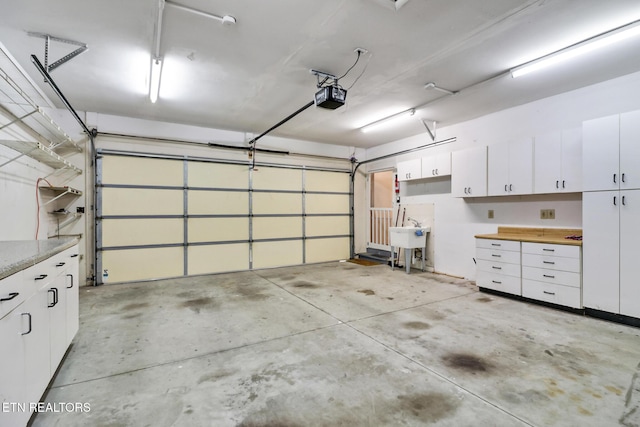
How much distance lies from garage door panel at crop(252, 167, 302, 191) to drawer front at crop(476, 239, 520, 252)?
3924 millimetres

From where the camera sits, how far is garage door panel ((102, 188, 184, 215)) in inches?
196

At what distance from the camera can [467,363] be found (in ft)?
7.73

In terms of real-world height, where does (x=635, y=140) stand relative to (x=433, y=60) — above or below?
below

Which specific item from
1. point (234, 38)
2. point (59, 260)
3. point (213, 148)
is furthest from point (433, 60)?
point (213, 148)

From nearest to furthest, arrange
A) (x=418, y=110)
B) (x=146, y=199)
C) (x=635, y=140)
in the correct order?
(x=635, y=140), (x=418, y=110), (x=146, y=199)

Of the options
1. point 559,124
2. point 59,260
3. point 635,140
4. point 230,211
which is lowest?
point 59,260

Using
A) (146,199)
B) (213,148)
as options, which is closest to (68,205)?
(146,199)

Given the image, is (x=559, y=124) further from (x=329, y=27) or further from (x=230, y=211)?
(x=230, y=211)

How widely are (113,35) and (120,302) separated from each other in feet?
10.7

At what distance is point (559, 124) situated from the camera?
402 centimetres

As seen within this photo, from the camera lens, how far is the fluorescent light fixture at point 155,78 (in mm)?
3121

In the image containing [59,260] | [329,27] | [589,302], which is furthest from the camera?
[589,302]

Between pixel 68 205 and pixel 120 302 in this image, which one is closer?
pixel 120 302

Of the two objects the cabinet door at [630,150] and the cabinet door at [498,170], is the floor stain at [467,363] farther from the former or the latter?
the cabinet door at [498,170]
